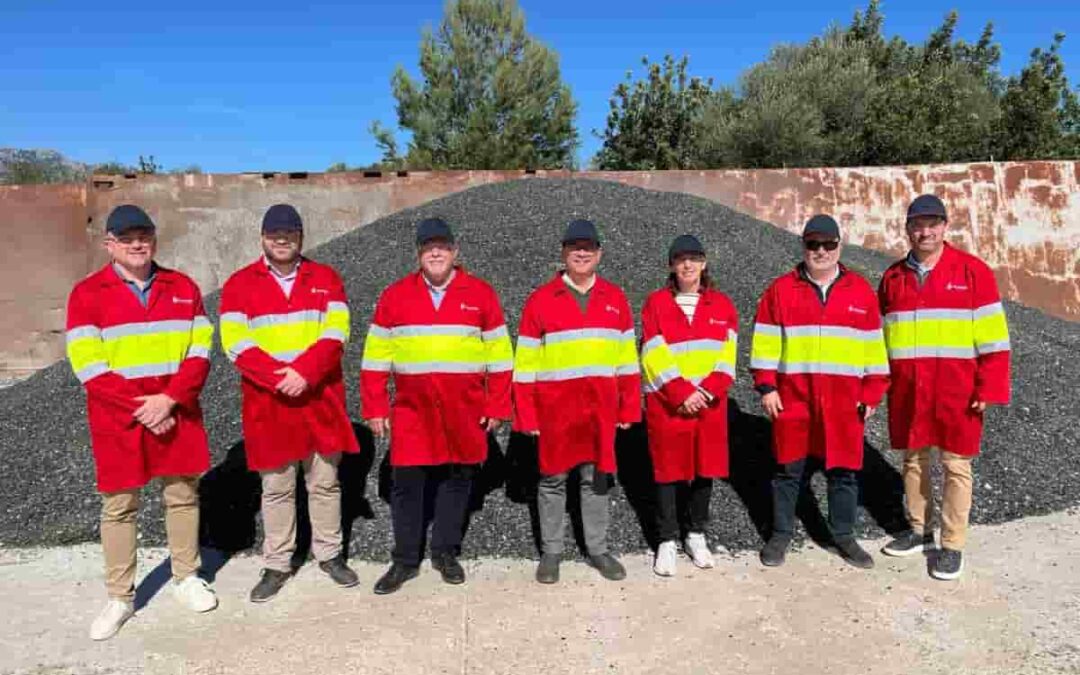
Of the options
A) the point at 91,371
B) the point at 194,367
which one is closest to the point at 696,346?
the point at 194,367

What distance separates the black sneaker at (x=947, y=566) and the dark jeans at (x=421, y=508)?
2630mm

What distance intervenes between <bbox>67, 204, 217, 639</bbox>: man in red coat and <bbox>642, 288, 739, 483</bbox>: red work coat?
7.87 ft

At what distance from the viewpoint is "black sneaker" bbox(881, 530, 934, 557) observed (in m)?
4.54

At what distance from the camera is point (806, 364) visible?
169 inches

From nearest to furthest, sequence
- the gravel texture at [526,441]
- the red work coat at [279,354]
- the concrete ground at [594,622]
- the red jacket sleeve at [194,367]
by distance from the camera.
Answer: the concrete ground at [594,622]
the red jacket sleeve at [194,367]
the red work coat at [279,354]
the gravel texture at [526,441]

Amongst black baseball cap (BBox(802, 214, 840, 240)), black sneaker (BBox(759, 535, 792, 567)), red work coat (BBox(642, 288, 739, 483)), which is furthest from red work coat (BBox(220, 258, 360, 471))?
black baseball cap (BBox(802, 214, 840, 240))

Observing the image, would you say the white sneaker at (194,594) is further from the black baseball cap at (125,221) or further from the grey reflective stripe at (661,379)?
the grey reflective stripe at (661,379)

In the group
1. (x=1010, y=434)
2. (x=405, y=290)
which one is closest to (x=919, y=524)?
(x=1010, y=434)

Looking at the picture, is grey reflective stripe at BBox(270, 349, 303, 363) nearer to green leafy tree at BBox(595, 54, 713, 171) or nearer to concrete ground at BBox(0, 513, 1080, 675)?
concrete ground at BBox(0, 513, 1080, 675)

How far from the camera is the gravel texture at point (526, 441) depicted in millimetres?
4910

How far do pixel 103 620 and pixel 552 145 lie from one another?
28950 millimetres

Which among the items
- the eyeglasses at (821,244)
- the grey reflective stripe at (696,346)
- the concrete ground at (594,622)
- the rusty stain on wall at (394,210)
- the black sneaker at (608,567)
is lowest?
the concrete ground at (594,622)

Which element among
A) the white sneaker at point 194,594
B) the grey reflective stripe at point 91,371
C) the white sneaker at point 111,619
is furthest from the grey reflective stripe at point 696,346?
the white sneaker at point 111,619

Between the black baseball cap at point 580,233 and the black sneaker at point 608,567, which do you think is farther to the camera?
the black sneaker at point 608,567
